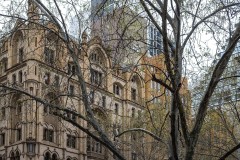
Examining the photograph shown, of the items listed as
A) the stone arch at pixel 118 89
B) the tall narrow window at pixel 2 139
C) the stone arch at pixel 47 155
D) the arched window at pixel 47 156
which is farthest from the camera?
the stone arch at pixel 118 89

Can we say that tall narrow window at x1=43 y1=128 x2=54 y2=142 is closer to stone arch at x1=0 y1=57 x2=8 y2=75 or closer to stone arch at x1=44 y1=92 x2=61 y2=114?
stone arch at x1=0 y1=57 x2=8 y2=75

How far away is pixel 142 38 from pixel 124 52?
36.2 inches

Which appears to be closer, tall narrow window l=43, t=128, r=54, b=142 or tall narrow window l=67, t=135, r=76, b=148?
tall narrow window l=43, t=128, r=54, b=142

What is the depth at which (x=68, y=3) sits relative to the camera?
14.1 m

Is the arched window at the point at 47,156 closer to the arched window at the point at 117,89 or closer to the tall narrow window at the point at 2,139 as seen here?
the tall narrow window at the point at 2,139

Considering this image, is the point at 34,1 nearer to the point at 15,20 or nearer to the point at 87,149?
the point at 15,20

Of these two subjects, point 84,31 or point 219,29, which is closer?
point 219,29

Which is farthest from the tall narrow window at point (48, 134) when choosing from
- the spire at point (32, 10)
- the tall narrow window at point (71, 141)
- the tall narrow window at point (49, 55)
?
A: the spire at point (32, 10)

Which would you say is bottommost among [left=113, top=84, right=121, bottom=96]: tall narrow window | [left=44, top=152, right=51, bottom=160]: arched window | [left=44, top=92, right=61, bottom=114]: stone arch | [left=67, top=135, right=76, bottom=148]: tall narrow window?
[left=44, top=92, right=61, bottom=114]: stone arch

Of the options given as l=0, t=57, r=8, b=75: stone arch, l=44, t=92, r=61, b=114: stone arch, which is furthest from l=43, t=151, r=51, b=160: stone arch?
l=44, t=92, r=61, b=114: stone arch

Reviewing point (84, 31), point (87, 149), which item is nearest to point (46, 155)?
point (87, 149)

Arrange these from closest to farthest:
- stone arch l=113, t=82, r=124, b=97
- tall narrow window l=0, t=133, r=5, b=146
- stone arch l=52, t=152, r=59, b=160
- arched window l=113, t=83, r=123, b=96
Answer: stone arch l=52, t=152, r=59, b=160, tall narrow window l=0, t=133, r=5, b=146, stone arch l=113, t=82, r=124, b=97, arched window l=113, t=83, r=123, b=96

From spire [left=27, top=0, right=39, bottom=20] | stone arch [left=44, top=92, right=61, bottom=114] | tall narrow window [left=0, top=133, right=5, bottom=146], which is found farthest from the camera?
tall narrow window [left=0, top=133, right=5, bottom=146]

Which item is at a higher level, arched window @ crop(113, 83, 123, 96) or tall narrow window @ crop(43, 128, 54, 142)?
arched window @ crop(113, 83, 123, 96)
